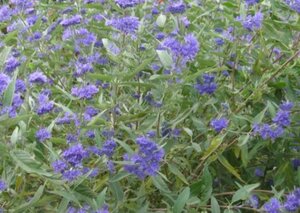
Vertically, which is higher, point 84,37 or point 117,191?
point 84,37

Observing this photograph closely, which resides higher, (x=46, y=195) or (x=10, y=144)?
(x=10, y=144)

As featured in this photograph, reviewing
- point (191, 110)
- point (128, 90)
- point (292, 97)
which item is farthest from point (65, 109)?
→ point (292, 97)

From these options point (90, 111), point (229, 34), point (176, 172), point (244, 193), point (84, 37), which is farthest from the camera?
point (84, 37)

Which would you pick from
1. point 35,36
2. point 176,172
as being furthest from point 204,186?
point 35,36

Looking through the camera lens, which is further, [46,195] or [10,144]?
[46,195]

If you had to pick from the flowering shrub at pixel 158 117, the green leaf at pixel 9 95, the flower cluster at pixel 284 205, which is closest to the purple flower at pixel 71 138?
the flowering shrub at pixel 158 117

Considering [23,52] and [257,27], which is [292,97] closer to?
[257,27]

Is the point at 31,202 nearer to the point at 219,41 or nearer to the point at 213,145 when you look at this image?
the point at 213,145

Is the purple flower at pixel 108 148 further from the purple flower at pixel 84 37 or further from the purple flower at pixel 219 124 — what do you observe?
the purple flower at pixel 84 37
